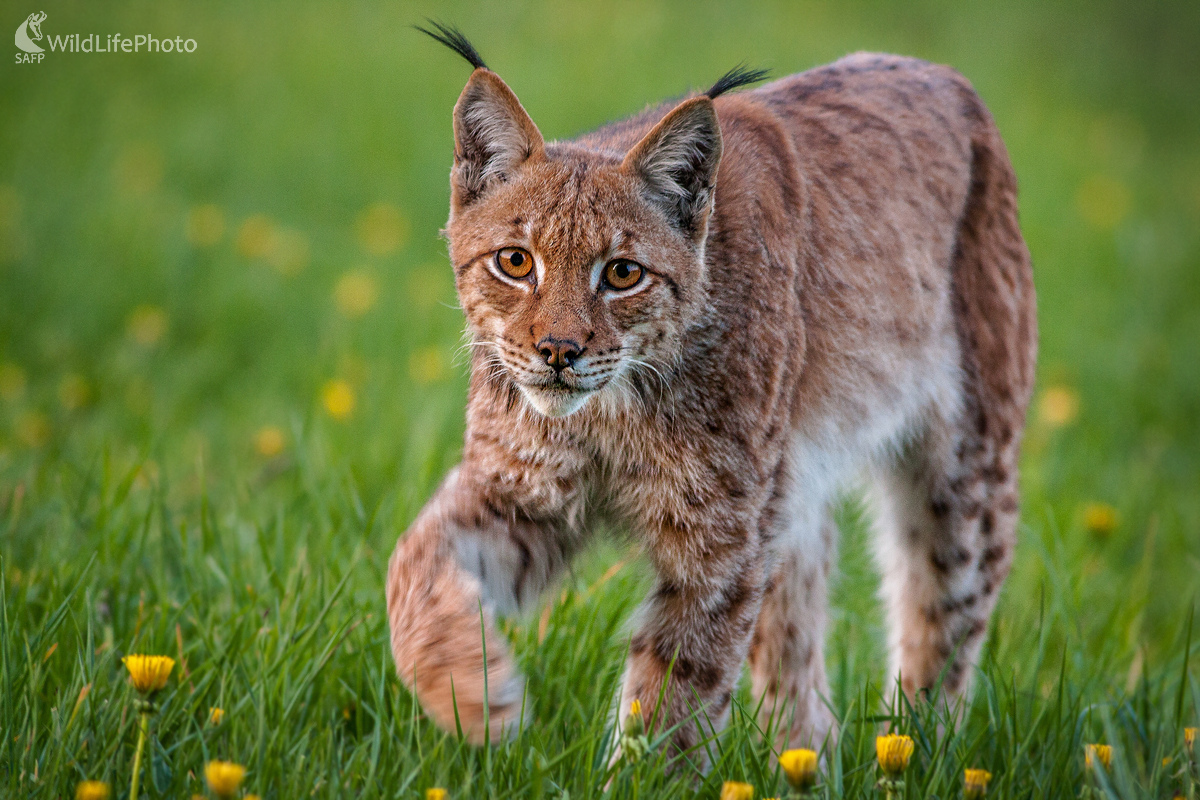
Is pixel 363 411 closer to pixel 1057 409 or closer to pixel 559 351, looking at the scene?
pixel 559 351

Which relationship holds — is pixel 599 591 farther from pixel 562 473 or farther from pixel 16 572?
pixel 16 572

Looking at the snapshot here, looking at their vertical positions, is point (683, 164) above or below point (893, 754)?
above

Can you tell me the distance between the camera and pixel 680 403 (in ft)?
10.1

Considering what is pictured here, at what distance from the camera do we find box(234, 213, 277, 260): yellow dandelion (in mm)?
7551

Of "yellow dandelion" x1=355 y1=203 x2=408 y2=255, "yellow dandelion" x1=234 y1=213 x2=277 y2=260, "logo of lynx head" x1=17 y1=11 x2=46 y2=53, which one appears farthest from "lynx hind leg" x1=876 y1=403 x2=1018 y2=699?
"logo of lynx head" x1=17 y1=11 x2=46 y2=53

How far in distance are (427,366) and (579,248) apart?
307 centimetres

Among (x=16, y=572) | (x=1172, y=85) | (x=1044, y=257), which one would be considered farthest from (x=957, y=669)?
(x=1172, y=85)

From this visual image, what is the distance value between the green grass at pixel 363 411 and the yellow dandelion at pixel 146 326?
42 millimetres

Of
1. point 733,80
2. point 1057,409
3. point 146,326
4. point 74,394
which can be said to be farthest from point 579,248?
point 1057,409

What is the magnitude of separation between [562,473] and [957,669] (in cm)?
178

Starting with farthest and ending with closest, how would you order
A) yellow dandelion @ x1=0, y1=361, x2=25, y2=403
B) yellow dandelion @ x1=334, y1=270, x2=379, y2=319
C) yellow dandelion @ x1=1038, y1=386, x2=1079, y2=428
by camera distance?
yellow dandelion @ x1=334, y1=270, x2=379, y2=319, yellow dandelion @ x1=1038, y1=386, x2=1079, y2=428, yellow dandelion @ x1=0, y1=361, x2=25, y2=403

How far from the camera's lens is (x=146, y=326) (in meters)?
6.06

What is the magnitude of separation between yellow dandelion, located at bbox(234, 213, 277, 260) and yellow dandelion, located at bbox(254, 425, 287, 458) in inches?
92.1

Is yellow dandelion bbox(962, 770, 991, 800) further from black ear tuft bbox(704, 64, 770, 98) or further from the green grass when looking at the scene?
black ear tuft bbox(704, 64, 770, 98)
